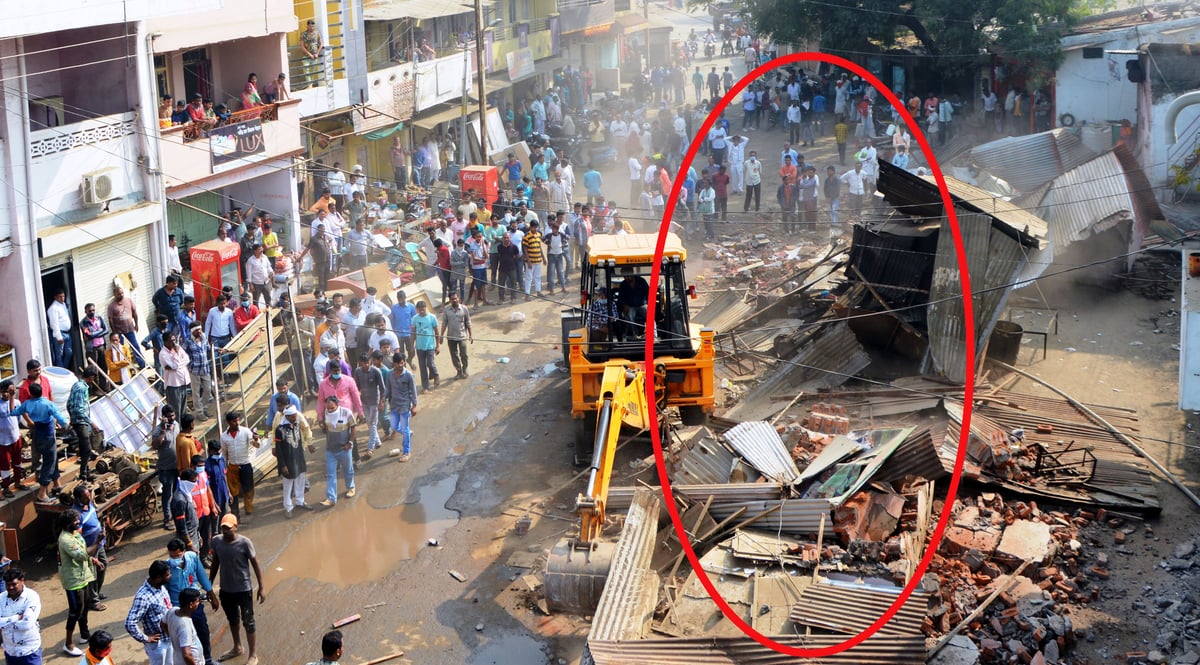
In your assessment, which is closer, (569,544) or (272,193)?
(569,544)

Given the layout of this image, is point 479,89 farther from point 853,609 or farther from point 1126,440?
point 853,609

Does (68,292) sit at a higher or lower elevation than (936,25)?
lower

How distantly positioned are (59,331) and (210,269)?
3.07 meters

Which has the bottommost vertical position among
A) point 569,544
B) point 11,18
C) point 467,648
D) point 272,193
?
point 467,648

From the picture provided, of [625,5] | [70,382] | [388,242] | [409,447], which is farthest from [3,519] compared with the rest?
[625,5]

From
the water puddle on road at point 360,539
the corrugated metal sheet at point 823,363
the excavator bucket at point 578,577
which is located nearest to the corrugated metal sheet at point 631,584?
the excavator bucket at point 578,577

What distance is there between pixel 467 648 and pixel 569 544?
1257mm

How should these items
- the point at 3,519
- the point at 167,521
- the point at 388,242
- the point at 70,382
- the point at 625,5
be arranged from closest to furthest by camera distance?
the point at 3,519
the point at 167,521
the point at 70,382
the point at 388,242
the point at 625,5

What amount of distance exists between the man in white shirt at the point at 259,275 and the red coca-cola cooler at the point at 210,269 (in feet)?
0.95

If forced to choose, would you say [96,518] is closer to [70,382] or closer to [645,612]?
[70,382]

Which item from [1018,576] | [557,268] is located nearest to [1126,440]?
[1018,576]

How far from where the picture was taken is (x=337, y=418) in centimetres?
1312

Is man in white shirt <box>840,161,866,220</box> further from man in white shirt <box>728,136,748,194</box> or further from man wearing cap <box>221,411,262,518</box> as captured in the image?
man wearing cap <box>221,411,262,518</box>

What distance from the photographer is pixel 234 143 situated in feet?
70.5
